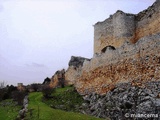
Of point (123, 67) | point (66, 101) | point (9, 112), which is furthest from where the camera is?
point (66, 101)

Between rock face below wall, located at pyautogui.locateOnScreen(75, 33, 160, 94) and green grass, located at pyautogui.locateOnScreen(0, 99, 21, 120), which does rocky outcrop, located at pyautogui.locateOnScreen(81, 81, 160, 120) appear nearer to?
rock face below wall, located at pyautogui.locateOnScreen(75, 33, 160, 94)

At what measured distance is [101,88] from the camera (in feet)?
77.4

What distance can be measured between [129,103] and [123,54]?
467 cm

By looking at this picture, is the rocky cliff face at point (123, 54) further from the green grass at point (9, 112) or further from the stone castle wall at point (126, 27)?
the green grass at point (9, 112)

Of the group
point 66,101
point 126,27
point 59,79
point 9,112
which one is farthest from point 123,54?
point 59,79

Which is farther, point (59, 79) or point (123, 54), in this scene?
point (59, 79)

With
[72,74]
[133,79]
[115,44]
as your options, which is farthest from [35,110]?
[72,74]

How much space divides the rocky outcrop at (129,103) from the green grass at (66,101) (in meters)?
1.54

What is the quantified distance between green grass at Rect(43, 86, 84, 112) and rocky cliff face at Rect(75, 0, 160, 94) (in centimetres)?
91

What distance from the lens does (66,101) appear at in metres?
25.8

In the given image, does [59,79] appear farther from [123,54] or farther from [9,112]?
[123,54]

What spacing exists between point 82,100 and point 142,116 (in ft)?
33.4

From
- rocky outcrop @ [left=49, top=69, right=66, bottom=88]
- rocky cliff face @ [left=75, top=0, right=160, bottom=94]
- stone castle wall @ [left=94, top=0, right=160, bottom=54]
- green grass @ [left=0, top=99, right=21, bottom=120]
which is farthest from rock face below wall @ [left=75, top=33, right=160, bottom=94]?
rocky outcrop @ [left=49, top=69, right=66, bottom=88]

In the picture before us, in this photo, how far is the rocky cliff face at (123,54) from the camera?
18.5 meters
